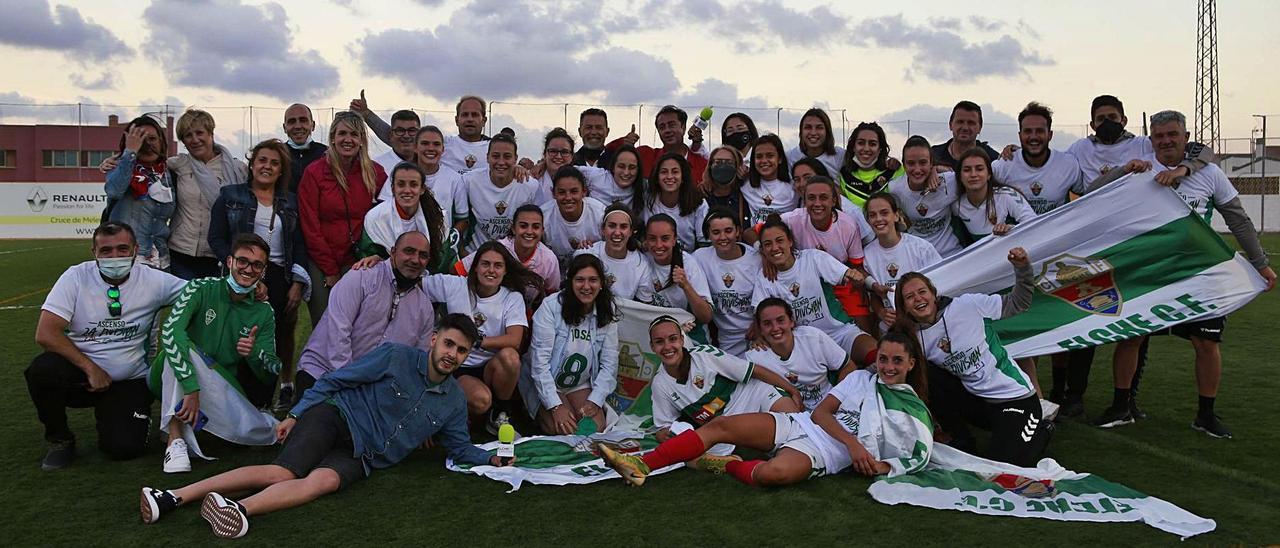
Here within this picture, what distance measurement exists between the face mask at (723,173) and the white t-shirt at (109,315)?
3.38 m

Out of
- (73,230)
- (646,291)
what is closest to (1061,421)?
(646,291)

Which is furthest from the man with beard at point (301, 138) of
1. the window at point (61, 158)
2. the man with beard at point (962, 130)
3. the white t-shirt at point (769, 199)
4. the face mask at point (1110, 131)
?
the window at point (61, 158)

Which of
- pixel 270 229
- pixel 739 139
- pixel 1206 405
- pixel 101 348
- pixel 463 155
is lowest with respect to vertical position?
pixel 1206 405

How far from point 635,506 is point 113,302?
2.90 metres

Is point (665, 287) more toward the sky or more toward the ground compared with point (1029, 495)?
more toward the sky

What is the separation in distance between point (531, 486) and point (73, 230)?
2899 cm

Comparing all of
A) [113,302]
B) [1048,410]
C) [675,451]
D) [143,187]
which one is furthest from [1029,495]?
[143,187]

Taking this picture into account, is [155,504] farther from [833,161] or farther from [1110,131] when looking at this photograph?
[1110,131]

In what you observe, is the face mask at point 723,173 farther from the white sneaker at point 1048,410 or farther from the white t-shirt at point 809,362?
the white sneaker at point 1048,410

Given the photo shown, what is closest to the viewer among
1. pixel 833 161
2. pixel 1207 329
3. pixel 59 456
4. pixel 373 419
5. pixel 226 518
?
pixel 226 518

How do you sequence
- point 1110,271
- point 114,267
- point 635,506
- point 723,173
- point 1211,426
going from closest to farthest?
point 635,506, point 114,267, point 1211,426, point 1110,271, point 723,173

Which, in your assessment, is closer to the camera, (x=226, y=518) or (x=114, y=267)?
(x=226, y=518)

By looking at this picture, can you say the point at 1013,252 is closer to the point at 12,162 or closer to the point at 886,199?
the point at 886,199

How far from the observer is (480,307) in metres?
5.48
